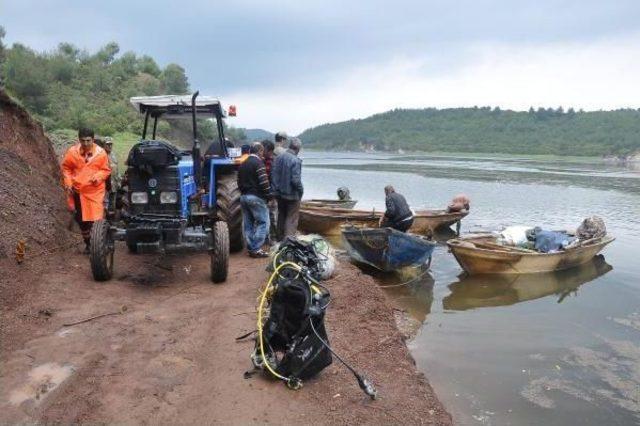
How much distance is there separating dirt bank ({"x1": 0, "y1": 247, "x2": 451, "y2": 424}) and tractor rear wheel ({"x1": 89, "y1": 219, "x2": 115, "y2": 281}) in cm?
14

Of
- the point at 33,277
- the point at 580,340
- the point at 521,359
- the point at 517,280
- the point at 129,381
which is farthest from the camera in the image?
the point at 517,280

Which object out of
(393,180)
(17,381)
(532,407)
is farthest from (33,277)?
(393,180)

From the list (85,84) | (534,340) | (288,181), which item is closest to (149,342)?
(288,181)

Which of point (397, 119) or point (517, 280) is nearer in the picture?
point (517, 280)

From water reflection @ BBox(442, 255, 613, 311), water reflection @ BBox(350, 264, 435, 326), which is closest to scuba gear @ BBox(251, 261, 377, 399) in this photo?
water reflection @ BBox(350, 264, 435, 326)

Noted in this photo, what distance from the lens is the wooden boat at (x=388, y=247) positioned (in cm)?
959

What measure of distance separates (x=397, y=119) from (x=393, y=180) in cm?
9657

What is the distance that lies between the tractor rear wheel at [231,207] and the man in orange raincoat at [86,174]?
1.68 metres

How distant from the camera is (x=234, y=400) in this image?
11.9 ft

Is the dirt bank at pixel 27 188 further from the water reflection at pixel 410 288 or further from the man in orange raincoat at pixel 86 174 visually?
the water reflection at pixel 410 288

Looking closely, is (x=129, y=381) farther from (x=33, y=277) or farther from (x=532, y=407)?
(x=532, y=407)

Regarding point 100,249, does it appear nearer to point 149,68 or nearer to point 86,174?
point 86,174

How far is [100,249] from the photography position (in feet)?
19.0

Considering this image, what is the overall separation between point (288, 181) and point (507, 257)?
502 cm
